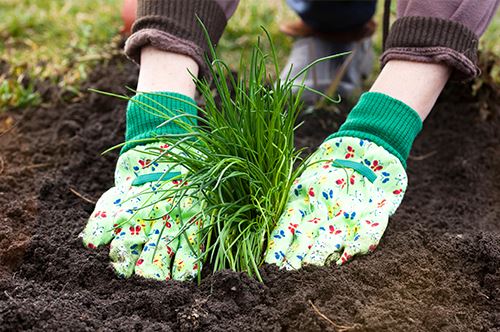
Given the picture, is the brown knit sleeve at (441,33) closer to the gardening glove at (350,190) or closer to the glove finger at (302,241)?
the gardening glove at (350,190)

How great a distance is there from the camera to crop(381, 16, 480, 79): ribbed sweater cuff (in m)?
1.84

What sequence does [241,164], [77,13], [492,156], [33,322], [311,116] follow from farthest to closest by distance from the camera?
[77,13] → [311,116] → [492,156] → [241,164] → [33,322]

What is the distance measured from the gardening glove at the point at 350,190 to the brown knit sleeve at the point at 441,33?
0.52 ft

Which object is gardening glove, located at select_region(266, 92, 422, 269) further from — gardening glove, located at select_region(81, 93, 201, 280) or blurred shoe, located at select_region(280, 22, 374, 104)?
blurred shoe, located at select_region(280, 22, 374, 104)

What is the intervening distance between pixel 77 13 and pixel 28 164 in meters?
1.53

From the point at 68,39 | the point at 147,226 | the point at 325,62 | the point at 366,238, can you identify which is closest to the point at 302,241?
the point at 366,238

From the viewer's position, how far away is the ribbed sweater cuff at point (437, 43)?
1.84 metres

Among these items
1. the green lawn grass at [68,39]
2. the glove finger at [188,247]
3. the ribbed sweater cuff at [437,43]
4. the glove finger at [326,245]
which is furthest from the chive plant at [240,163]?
the green lawn grass at [68,39]

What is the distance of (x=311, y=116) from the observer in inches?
102

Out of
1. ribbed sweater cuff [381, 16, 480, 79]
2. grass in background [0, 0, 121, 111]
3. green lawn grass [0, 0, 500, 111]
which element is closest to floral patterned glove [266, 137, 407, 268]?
ribbed sweater cuff [381, 16, 480, 79]

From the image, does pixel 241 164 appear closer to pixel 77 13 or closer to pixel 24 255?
pixel 24 255

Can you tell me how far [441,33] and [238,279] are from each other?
861 mm

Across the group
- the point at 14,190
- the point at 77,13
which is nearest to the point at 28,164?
the point at 14,190

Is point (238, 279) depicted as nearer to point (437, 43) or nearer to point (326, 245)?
point (326, 245)
